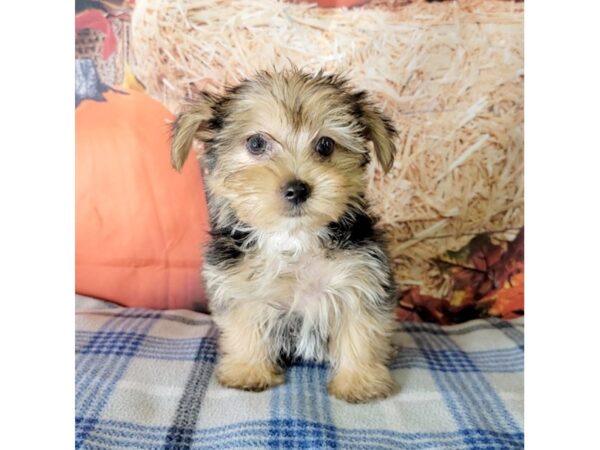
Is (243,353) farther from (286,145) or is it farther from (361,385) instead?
(286,145)

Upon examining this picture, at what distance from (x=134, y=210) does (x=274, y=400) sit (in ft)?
5.50

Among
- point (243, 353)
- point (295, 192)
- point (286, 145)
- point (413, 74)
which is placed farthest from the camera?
point (413, 74)

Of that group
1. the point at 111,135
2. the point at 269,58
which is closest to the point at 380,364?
the point at 269,58

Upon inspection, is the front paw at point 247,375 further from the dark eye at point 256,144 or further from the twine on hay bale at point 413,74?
the twine on hay bale at point 413,74

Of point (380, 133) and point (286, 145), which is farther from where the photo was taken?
point (380, 133)

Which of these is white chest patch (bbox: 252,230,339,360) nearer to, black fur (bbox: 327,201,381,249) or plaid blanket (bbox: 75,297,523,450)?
black fur (bbox: 327,201,381,249)

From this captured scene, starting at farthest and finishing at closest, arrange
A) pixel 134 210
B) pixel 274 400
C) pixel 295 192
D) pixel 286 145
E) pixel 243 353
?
pixel 134 210, pixel 243 353, pixel 274 400, pixel 286 145, pixel 295 192

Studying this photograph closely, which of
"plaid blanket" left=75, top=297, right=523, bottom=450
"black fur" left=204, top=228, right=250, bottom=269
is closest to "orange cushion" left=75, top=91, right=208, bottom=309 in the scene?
"plaid blanket" left=75, top=297, right=523, bottom=450

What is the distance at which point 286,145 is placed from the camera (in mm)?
2547

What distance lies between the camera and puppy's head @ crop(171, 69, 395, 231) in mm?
2393

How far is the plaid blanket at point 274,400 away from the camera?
234 cm

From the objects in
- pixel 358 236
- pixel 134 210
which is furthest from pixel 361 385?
pixel 134 210

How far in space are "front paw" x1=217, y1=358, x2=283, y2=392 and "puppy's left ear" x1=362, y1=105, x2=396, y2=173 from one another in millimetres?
1098
